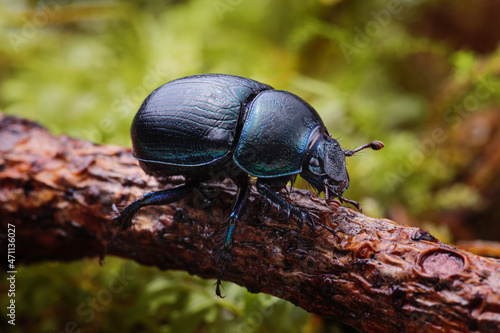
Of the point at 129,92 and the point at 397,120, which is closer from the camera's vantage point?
the point at 129,92

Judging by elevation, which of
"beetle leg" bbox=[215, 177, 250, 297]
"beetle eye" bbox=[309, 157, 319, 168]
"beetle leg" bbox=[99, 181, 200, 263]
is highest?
"beetle eye" bbox=[309, 157, 319, 168]

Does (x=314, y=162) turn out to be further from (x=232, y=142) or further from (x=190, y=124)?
(x=190, y=124)

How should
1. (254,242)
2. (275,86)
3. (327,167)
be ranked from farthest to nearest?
(275,86) < (327,167) < (254,242)

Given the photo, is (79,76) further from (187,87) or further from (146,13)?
(187,87)

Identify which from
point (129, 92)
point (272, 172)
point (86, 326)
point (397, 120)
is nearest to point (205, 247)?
point (272, 172)

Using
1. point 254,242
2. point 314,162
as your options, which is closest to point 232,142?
point 314,162

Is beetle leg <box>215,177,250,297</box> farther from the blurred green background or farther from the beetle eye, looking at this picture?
the blurred green background

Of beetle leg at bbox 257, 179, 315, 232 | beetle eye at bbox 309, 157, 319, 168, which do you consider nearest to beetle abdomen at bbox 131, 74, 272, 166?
beetle leg at bbox 257, 179, 315, 232
